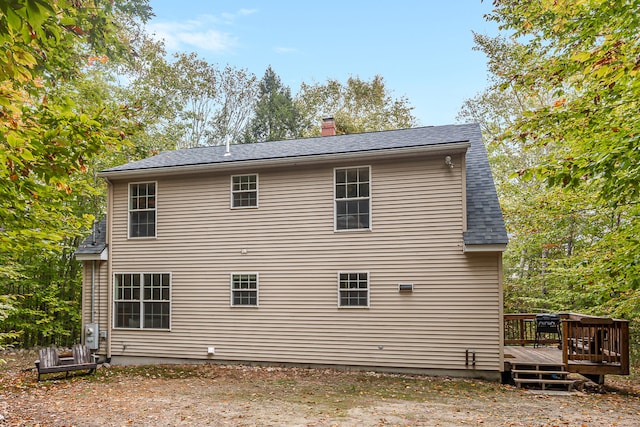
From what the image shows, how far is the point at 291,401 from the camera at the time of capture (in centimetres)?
793

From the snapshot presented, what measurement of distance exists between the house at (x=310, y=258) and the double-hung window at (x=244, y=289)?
3 centimetres

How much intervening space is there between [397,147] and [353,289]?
346cm

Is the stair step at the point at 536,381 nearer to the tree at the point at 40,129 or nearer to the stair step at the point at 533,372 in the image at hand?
the stair step at the point at 533,372

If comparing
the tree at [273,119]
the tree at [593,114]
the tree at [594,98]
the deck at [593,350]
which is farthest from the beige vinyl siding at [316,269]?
the tree at [273,119]

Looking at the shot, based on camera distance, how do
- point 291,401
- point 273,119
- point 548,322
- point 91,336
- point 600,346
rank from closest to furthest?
1. point 291,401
2. point 600,346
3. point 548,322
4. point 91,336
5. point 273,119

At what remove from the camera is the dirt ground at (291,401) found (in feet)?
22.3

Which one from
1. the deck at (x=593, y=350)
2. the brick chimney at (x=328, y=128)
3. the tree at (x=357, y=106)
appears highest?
the tree at (x=357, y=106)

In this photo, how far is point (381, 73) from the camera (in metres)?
28.1

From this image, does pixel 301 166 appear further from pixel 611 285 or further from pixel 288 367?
pixel 611 285

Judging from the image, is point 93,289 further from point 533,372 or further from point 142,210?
point 533,372

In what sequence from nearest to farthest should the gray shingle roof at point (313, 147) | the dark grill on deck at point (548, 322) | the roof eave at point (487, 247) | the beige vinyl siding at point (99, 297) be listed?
the roof eave at point (487, 247) < the gray shingle roof at point (313, 147) < the dark grill on deck at point (548, 322) < the beige vinyl siding at point (99, 297)

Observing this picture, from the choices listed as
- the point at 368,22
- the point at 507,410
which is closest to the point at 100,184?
the point at 507,410

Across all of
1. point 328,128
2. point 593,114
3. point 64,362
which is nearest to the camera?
point 593,114

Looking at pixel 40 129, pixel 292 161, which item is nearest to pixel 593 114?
pixel 292 161
